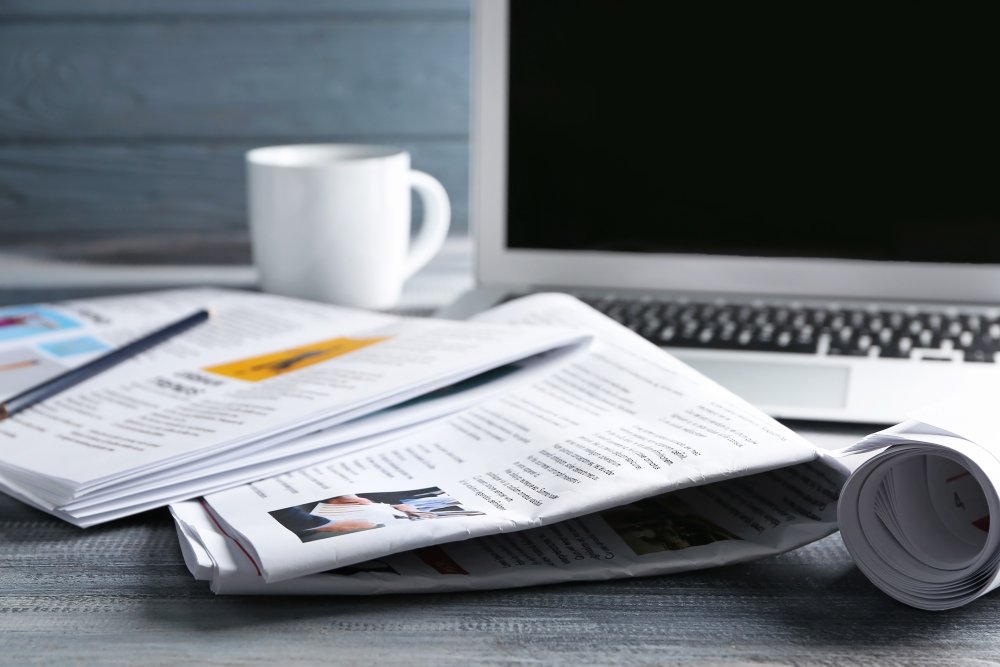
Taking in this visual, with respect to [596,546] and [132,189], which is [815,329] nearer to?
[596,546]

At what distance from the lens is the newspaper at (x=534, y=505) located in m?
0.37

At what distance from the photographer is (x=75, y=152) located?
3.75 feet

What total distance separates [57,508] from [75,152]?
0.83 meters

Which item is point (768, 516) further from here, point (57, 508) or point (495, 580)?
point (57, 508)

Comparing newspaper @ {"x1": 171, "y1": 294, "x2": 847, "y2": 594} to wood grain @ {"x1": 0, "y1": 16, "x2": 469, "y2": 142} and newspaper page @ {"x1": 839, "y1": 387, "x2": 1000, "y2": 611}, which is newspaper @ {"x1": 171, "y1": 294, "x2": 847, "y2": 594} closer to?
newspaper page @ {"x1": 839, "y1": 387, "x2": 1000, "y2": 611}

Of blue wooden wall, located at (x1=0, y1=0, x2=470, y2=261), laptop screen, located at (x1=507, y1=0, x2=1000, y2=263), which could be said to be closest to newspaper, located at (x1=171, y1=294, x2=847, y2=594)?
laptop screen, located at (x1=507, y1=0, x2=1000, y2=263)

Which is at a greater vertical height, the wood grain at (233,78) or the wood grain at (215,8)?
the wood grain at (215,8)

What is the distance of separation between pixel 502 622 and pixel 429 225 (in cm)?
57

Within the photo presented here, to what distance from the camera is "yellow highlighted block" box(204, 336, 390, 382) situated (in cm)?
58

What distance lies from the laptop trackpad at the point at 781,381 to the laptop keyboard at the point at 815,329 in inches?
0.9

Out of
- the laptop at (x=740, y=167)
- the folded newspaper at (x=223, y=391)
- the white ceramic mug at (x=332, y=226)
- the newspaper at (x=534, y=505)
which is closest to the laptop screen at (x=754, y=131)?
the laptop at (x=740, y=167)

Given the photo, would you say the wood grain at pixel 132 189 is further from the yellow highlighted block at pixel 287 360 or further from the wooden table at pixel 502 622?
the wooden table at pixel 502 622

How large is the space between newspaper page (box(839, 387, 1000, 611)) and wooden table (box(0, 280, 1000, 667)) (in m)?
0.01

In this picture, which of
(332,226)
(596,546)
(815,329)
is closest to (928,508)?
(596,546)
